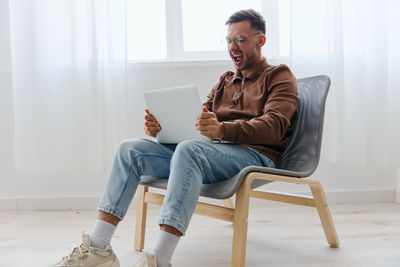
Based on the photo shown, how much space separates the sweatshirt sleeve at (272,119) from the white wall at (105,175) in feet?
3.23

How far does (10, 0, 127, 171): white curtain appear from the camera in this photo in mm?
2316

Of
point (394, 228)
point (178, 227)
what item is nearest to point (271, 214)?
point (394, 228)

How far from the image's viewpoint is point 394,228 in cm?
193

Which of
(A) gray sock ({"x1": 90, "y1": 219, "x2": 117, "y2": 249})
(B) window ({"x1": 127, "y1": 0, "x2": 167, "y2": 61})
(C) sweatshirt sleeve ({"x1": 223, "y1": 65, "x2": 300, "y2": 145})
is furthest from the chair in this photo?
(B) window ({"x1": 127, "y1": 0, "x2": 167, "y2": 61})

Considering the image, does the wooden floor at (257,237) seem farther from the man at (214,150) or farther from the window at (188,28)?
the window at (188,28)

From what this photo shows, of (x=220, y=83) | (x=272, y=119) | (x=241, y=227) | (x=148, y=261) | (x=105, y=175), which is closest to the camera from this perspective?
(x=148, y=261)

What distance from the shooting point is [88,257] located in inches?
48.7

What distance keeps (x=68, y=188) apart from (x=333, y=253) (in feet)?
5.12

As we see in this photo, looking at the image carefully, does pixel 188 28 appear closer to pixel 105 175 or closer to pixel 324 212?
pixel 105 175

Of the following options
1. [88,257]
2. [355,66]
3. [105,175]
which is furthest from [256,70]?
[105,175]

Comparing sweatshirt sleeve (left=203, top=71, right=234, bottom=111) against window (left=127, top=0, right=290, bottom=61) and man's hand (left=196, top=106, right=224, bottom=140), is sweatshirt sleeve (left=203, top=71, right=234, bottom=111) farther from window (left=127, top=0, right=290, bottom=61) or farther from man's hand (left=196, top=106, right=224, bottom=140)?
window (left=127, top=0, right=290, bottom=61)

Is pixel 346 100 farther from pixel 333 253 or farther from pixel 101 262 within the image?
pixel 101 262

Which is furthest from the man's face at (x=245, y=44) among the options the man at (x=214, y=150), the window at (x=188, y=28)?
the window at (x=188, y=28)

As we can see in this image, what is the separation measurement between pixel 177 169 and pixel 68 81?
1343 millimetres
